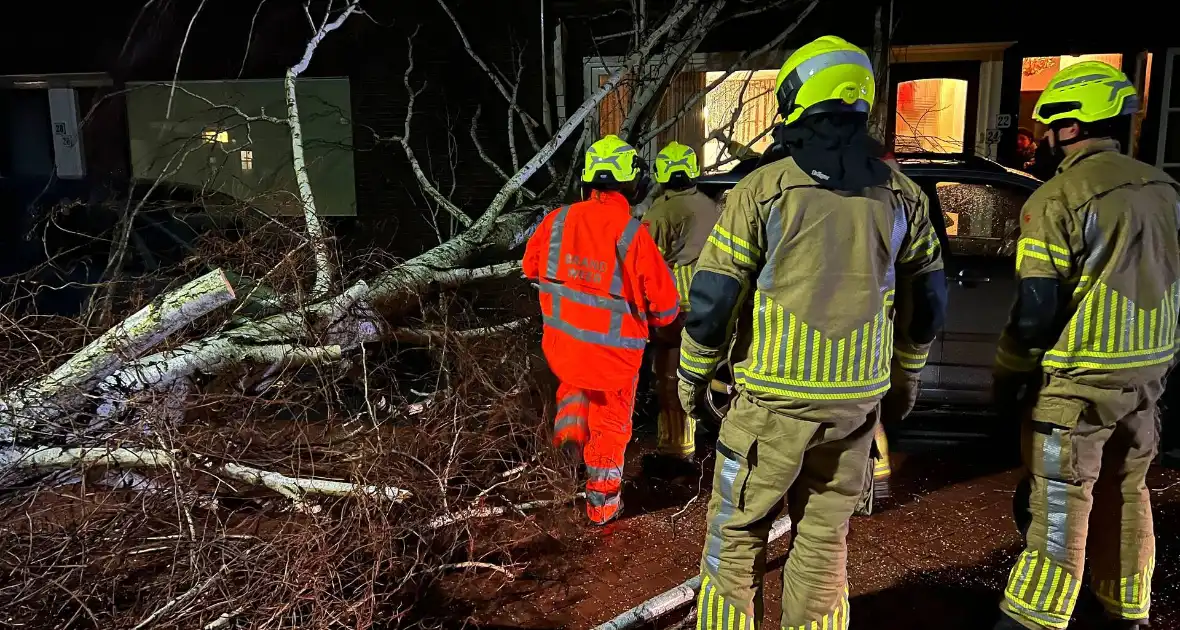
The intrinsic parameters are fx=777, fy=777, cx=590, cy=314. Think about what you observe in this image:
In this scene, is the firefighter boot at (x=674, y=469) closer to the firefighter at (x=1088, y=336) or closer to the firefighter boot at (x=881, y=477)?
the firefighter boot at (x=881, y=477)

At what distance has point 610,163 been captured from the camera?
355cm

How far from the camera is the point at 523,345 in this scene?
16.4 feet

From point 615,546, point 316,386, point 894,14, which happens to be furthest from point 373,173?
point 615,546

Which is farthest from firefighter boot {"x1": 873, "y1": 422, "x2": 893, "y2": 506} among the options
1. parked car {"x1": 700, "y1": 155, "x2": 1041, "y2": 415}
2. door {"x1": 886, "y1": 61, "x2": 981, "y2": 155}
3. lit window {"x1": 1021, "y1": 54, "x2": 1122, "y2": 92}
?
lit window {"x1": 1021, "y1": 54, "x2": 1122, "y2": 92}

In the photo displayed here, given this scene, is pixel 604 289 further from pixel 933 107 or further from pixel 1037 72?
pixel 1037 72

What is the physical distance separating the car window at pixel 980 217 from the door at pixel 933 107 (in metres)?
3.05

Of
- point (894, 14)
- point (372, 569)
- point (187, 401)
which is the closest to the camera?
point (372, 569)

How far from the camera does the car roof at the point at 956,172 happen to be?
462cm

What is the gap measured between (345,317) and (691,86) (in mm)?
5002

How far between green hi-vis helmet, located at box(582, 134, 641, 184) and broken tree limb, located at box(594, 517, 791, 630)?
5.82 feet

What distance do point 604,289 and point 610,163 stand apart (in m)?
0.58

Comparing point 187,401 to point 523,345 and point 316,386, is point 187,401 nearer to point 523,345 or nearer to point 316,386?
point 316,386

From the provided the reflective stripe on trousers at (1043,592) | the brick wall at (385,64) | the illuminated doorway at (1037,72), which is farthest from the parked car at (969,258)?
the brick wall at (385,64)

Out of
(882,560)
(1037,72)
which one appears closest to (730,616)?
(882,560)
